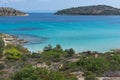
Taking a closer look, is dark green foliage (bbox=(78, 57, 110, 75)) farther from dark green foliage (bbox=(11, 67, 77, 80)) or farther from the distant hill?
the distant hill

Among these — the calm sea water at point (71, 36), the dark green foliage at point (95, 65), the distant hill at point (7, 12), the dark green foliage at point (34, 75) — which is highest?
the dark green foliage at point (34, 75)

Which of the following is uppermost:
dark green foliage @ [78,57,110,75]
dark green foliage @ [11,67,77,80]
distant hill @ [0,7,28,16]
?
dark green foliage @ [11,67,77,80]

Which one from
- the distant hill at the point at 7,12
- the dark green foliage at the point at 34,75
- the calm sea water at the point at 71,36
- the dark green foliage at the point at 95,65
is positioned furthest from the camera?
the distant hill at the point at 7,12

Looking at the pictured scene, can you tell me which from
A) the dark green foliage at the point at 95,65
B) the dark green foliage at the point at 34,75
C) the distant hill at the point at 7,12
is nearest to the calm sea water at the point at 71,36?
the dark green foliage at the point at 95,65

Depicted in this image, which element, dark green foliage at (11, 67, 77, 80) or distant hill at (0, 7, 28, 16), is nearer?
dark green foliage at (11, 67, 77, 80)

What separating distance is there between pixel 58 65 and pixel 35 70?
24.4 feet

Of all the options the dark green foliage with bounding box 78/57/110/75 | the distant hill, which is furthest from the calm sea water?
the distant hill

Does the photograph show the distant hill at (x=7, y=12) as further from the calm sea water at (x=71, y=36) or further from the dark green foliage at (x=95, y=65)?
the dark green foliage at (x=95, y=65)

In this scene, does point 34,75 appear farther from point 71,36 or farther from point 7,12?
point 7,12

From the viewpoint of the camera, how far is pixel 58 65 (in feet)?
76.6

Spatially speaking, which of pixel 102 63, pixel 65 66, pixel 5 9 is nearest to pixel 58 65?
pixel 65 66

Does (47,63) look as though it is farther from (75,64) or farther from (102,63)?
(102,63)

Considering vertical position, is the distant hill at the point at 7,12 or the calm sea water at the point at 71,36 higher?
the calm sea water at the point at 71,36

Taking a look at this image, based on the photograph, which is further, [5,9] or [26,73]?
[5,9]
